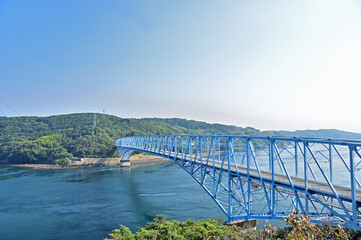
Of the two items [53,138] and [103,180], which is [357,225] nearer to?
[103,180]

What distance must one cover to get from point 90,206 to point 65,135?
268ft

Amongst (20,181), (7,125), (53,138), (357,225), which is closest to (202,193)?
(357,225)

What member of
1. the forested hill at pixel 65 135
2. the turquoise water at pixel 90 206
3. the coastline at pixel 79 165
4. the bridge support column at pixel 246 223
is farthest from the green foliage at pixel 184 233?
the forested hill at pixel 65 135

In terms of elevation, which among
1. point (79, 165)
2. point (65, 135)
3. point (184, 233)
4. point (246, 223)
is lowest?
point (79, 165)

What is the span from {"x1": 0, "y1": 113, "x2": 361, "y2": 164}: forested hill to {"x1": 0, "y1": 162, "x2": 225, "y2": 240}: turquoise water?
34.6 metres

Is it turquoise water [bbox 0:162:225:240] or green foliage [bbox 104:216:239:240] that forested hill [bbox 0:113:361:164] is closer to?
turquoise water [bbox 0:162:225:240]

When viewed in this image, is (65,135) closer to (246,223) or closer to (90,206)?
(90,206)

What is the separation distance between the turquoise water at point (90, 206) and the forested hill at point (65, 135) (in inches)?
1363

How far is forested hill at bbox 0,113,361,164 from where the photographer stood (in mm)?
78312

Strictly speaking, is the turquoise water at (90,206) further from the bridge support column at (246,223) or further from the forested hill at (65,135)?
the forested hill at (65,135)

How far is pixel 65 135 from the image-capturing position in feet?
343

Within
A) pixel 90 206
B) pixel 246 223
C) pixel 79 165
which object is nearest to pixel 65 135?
pixel 79 165

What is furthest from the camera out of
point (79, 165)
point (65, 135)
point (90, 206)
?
point (65, 135)

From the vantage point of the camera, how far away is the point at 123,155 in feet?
236
